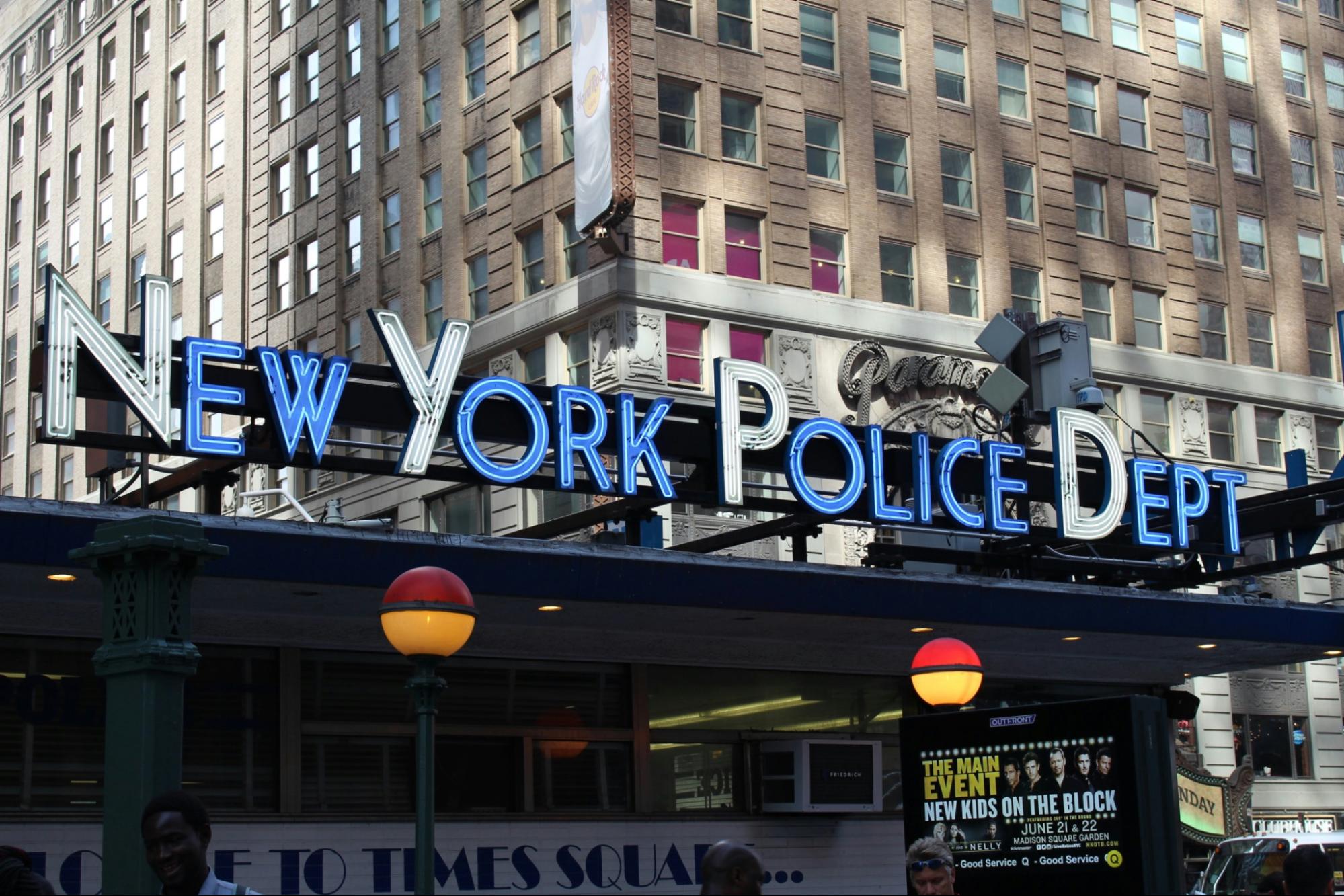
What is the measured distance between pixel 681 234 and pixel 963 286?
9525 millimetres

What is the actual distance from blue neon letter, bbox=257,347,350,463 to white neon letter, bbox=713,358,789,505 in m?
4.98

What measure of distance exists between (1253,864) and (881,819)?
7.60 meters

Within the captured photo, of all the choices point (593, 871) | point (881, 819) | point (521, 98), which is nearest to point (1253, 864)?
point (881, 819)

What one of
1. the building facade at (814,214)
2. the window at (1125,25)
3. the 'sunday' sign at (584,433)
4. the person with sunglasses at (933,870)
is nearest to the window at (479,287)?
the building facade at (814,214)

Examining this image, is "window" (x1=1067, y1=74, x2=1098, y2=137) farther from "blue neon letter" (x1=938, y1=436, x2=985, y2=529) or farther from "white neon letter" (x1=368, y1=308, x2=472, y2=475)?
"white neon letter" (x1=368, y1=308, x2=472, y2=475)

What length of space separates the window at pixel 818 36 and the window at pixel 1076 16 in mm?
8776

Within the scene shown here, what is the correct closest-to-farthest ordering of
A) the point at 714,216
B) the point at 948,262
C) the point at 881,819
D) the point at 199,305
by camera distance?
the point at 881,819 < the point at 714,216 < the point at 948,262 < the point at 199,305

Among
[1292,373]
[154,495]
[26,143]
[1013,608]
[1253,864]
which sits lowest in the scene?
[1253,864]

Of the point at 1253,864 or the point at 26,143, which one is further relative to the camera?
the point at 26,143

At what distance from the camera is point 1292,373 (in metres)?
60.2

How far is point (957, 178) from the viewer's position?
55125 millimetres

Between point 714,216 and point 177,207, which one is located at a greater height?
point 177,207

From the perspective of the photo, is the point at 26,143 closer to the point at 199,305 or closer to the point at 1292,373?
the point at 199,305

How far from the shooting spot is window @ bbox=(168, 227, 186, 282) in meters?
67.2
